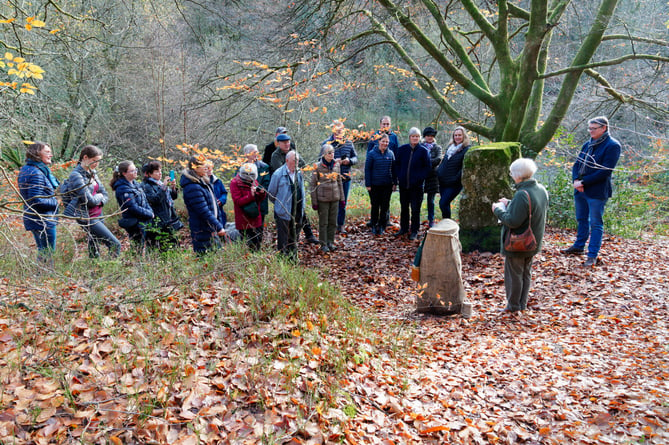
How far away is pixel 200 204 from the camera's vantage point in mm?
5094

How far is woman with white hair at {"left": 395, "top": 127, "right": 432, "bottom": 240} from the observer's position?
24.1ft

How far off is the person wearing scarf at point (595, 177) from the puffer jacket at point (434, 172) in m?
2.41

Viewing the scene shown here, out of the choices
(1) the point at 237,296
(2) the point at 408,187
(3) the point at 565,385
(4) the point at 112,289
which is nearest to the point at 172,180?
(4) the point at 112,289

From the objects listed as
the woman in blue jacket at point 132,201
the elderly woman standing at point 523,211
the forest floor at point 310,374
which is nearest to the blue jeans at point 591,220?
the forest floor at point 310,374

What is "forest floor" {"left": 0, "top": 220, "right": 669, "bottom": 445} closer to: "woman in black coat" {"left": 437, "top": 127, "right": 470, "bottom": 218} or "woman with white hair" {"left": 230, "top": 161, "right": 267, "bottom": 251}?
"woman with white hair" {"left": 230, "top": 161, "right": 267, "bottom": 251}

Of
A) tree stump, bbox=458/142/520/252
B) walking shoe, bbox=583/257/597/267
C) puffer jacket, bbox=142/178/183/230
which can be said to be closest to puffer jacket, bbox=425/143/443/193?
tree stump, bbox=458/142/520/252

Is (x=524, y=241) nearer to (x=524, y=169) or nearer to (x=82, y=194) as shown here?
(x=524, y=169)

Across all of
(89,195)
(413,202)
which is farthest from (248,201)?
(413,202)

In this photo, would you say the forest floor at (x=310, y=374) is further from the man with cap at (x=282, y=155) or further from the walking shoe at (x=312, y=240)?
the walking shoe at (x=312, y=240)

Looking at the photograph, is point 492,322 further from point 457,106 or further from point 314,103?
point 457,106

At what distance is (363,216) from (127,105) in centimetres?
922

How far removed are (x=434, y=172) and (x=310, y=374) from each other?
5.67 metres

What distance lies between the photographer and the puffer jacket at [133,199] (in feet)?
17.3

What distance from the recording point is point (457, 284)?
186 inches
